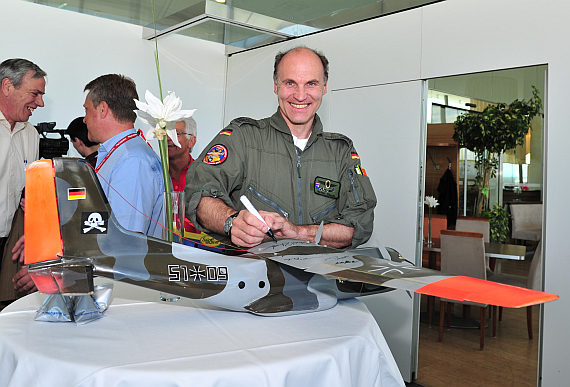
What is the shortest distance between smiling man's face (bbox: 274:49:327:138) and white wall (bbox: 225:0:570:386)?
1623mm

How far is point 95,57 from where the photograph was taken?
4344 mm

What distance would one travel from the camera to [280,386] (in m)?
0.92

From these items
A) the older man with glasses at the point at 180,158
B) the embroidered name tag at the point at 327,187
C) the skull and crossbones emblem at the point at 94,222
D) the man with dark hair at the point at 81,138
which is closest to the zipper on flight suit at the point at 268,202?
the embroidered name tag at the point at 327,187

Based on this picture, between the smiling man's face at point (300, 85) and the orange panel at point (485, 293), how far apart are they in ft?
3.25

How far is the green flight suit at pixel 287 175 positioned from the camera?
5.80 ft

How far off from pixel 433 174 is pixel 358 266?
2349 millimetres

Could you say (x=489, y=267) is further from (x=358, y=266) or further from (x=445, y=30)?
(x=358, y=266)

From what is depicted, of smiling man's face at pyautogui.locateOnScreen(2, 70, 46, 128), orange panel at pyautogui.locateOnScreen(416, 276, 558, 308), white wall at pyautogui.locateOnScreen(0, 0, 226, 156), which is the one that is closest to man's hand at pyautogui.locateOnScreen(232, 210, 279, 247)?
orange panel at pyautogui.locateOnScreen(416, 276, 558, 308)

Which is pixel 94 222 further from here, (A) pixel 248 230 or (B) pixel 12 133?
(B) pixel 12 133

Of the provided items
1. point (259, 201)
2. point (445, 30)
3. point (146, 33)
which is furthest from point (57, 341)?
point (146, 33)

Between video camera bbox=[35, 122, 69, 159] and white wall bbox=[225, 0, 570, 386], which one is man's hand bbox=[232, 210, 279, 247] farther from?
video camera bbox=[35, 122, 69, 159]

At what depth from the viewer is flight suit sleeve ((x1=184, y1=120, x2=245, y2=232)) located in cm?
162

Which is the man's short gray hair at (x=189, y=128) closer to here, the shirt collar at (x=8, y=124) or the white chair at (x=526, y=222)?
the shirt collar at (x=8, y=124)

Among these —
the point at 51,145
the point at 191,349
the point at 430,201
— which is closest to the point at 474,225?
the point at 430,201
